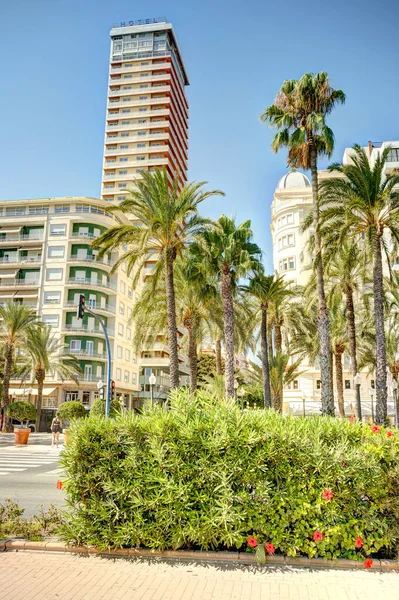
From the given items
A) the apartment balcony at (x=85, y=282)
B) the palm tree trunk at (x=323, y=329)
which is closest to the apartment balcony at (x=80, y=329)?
the apartment balcony at (x=85, y=282)

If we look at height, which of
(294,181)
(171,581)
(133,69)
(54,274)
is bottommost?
(171,581)

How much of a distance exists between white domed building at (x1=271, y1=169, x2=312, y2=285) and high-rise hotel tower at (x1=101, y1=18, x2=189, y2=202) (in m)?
27.5

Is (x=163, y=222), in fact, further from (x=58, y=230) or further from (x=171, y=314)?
(x=58, y=230)

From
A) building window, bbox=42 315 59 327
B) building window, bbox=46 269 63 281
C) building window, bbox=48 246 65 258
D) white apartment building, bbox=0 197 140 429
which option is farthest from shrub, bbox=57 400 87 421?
building window, bbox=48 246 65 258

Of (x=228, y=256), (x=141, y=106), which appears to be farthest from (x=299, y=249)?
(x=141, y=106)

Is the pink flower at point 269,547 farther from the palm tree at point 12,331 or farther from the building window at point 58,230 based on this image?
the building window at point 58,230

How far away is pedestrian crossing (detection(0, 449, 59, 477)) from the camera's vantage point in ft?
52.5

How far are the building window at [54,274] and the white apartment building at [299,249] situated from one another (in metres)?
24.3

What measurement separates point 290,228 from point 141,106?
1737 inches

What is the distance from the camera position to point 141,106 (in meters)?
84.5

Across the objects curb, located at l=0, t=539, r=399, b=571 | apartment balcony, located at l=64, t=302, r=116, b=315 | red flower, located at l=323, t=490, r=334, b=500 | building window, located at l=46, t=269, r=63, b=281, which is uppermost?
building window, located at l=46, t=269, r=63, b=281

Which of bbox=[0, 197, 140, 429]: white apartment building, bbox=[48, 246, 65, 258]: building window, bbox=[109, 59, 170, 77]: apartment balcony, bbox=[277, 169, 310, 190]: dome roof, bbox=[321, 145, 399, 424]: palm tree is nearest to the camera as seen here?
bbox=[321, 145, 399, 424]: palm tree

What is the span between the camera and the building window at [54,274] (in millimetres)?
54656

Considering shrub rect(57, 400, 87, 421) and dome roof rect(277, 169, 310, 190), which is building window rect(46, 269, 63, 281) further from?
dome roof rect(277, 169, 310, 190)
